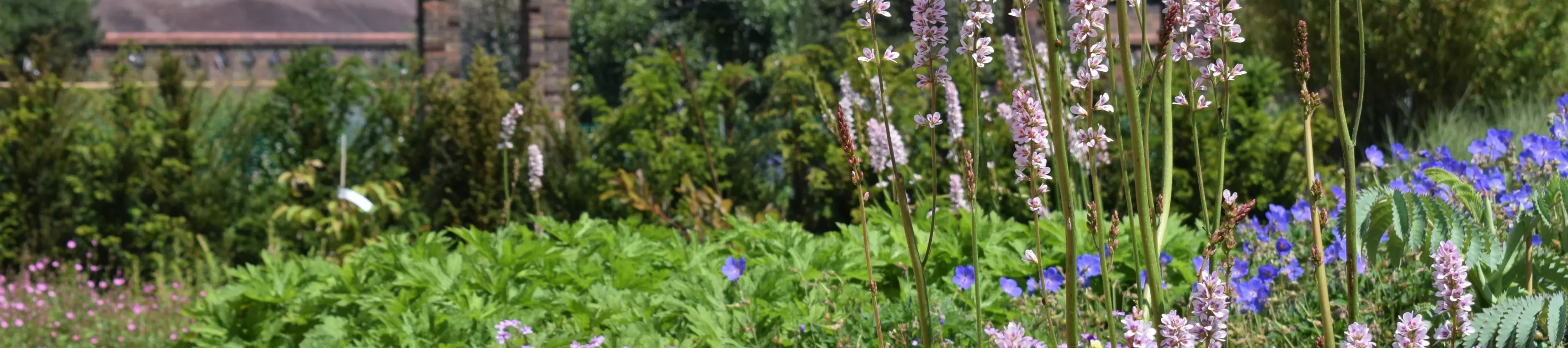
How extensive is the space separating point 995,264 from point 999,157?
82.5 inches

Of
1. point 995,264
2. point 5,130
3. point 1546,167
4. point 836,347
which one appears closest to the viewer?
point 836,347

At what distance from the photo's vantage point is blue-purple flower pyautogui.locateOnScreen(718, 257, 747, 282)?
8.93 ft

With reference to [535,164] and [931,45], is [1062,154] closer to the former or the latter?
[931,45]

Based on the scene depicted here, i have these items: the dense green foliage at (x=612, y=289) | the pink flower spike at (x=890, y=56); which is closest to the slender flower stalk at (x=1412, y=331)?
the pink flower spike at (x=890, y=56)

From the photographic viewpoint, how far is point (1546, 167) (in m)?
2.58

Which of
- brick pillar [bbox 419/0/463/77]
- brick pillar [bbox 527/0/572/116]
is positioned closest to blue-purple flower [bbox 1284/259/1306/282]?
brick pillar [bbox 527/0/572/116]

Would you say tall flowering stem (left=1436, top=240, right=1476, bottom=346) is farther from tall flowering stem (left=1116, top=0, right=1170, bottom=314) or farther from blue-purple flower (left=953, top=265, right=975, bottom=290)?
blue-purple flower (left=953, top=265, right=975, bottom=290)

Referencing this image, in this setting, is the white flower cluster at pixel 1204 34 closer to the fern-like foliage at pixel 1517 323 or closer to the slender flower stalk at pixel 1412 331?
the slender flower stalk at pixel 1412 331

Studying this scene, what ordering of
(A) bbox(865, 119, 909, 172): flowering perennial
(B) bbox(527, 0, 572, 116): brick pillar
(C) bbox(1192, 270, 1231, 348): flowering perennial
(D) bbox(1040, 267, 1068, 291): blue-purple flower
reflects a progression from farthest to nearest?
(B) bbox(527, 0, 572, 116): brick pillar < (A) bbox(865, 119, 909, 172): flowering perennial < (D) bbox(1040, 267, 1068, 291): blue-purple flower < (C) bbox(1192, 270, 1231, 348): flowering perennial

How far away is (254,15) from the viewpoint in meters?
116

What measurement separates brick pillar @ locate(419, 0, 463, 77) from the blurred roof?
9635cm

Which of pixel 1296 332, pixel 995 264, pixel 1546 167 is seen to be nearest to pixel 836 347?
pixel 995 264

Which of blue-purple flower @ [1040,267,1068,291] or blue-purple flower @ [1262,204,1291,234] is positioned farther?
blue-purple flower @ [1262,204,1291,234]

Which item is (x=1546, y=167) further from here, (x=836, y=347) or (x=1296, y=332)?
(x=836, y=347)
